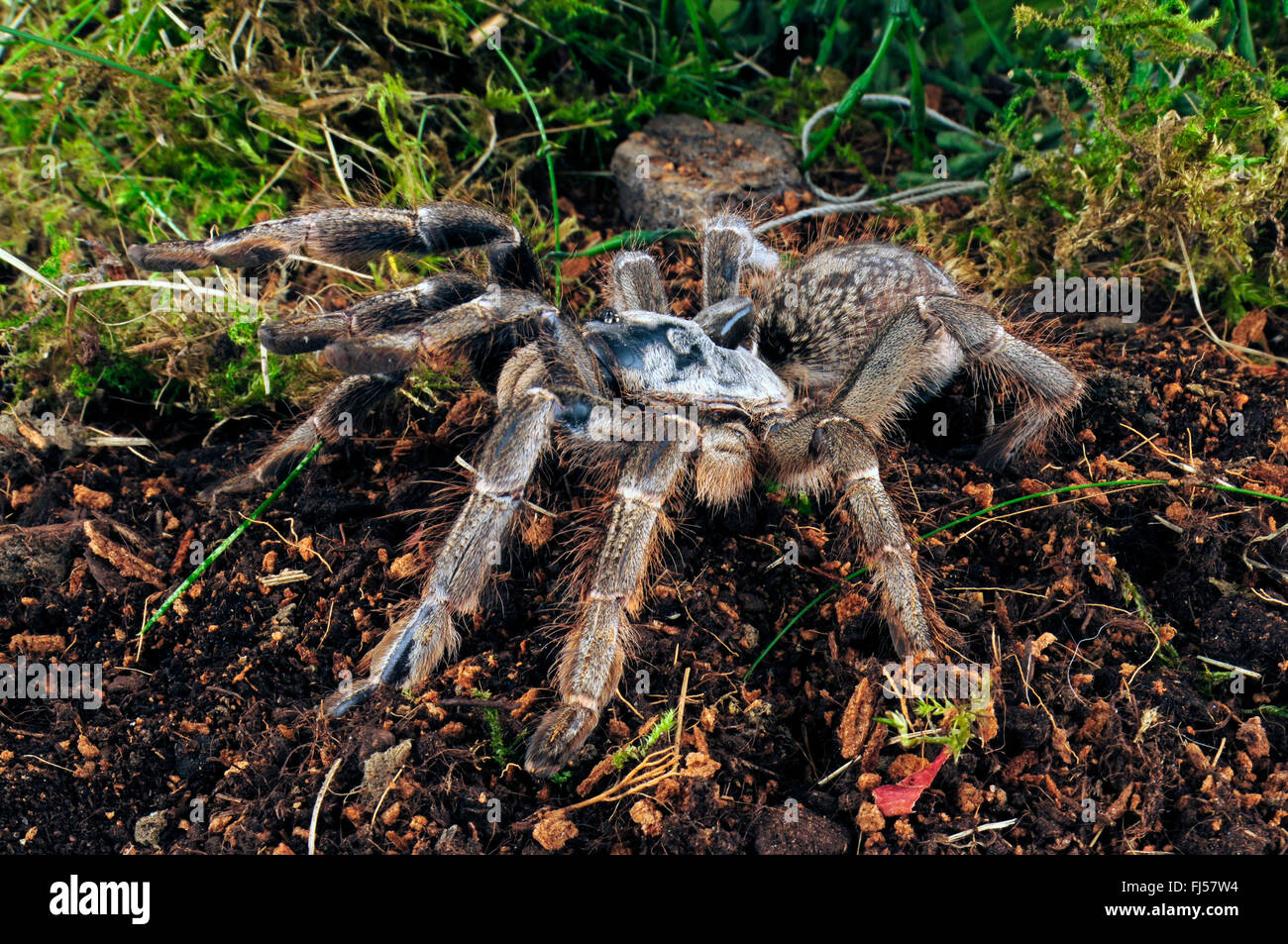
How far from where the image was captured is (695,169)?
4.93 m

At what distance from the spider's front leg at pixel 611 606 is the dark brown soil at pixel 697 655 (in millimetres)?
148

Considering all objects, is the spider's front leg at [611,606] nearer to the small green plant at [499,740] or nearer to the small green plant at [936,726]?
the small green plant at [499,740]

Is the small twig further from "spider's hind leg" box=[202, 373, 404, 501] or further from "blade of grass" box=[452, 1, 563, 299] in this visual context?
"blade of grass" box=[452, 1, 563, 299]

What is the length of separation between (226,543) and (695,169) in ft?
9.71

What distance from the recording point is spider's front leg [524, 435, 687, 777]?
270 cm

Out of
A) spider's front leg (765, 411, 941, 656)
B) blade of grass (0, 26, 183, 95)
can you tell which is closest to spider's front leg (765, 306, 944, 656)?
spider's front leg (765, 411, 941, 656)

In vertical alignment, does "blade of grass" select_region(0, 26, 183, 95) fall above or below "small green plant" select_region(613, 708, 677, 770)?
above

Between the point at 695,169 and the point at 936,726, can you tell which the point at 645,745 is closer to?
the point at 936,726

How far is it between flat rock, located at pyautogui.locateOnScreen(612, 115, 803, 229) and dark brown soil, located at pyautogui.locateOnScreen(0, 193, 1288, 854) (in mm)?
1586

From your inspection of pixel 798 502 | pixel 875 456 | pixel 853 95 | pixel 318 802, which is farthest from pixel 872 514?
pixel 853 95

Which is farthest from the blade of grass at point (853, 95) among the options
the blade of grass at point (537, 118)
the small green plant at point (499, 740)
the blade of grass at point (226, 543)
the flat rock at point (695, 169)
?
the small green plant at point (499, 740)

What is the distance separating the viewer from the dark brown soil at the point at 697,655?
262 centimetres

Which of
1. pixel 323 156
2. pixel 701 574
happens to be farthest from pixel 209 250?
pixel 701 574

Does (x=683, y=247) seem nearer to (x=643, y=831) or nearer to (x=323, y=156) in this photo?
(x=323, y=156)
